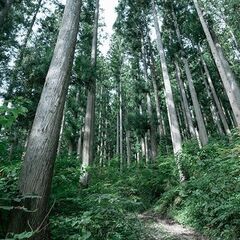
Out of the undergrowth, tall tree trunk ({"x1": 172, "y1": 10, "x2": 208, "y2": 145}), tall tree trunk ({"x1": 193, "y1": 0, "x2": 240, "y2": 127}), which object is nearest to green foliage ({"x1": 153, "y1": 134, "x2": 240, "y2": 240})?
the undergrowth

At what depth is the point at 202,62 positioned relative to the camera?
81.6 ft

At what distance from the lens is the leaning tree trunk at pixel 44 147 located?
3.38m

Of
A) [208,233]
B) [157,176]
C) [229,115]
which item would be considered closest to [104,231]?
[208,233]

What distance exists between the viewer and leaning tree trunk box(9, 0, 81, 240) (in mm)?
3377

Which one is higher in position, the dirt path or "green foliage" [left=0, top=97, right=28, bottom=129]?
"green foliage" [left=0, top=97, right=28, bottom=129]

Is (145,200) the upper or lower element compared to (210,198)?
upper

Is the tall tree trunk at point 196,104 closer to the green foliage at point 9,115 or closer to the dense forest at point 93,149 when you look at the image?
the dense forest at point 93,149

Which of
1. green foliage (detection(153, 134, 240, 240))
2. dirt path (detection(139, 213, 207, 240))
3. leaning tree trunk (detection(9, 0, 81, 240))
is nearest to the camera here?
leaning tree trunk (detection(9, 0, 81, 240))

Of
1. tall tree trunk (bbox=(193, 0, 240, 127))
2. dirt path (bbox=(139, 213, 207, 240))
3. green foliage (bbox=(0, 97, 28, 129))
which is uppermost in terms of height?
tall tree trunk (bbox=(193, 0, 240, 127))

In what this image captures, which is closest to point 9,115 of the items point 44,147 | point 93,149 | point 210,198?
point 44,147

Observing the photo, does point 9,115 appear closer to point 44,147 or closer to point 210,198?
point 44,147

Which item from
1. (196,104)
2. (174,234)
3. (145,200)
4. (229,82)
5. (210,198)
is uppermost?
(196,104)

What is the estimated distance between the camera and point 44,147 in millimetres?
3934

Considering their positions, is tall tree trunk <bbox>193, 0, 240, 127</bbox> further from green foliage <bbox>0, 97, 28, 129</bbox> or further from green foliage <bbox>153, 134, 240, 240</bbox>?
green foliage <bbox>0, 97, 28, 129</bbox>
